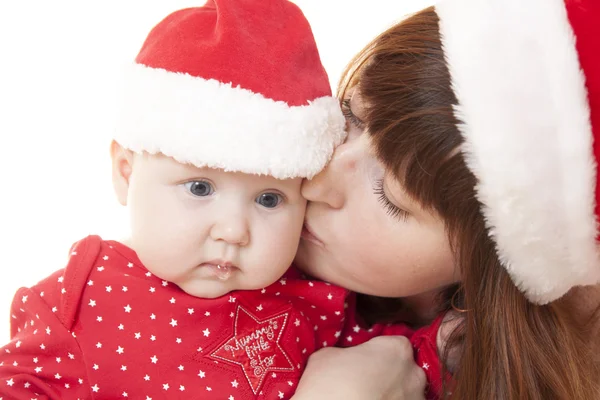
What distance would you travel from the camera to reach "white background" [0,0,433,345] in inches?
66.6

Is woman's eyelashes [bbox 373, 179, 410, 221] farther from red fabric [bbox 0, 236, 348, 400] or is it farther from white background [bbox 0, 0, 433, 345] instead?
white background [bbox 0, 0, 433, 345]

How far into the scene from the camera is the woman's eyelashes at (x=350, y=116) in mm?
1128

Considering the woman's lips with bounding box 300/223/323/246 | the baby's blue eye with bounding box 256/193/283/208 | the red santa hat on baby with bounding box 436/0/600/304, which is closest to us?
the red santa hat on baby with bounding box 436/0/600/304

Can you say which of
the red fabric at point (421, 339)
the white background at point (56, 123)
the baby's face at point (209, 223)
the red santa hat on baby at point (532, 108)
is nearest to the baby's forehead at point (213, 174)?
the baby's face at point (209, 223)

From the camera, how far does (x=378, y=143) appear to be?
106 cm

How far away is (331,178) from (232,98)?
200 mm

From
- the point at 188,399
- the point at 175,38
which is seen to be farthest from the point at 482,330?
the point at 175,38

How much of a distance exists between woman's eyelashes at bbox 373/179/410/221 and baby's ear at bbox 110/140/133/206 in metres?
0.36

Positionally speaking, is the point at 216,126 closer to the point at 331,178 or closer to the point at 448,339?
the point at 331,178

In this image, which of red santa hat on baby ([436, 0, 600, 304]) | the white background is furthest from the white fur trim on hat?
the white background

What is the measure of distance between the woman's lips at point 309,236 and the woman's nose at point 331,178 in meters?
0.09

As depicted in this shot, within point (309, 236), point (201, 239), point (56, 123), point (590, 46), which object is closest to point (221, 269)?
point (201, 239)

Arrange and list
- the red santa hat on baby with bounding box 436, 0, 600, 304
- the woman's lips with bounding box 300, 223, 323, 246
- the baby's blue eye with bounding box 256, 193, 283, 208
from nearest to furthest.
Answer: the red santa hat on baby with bounding box 436, 0, 600, 304, the baby's blue eye with bounding box 256, 193, 283, 208, the woman's lips with bounding box 300, 223, 323, 246

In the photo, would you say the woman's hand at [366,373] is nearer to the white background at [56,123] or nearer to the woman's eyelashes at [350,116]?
the woman's eyelashes at [350,116]
